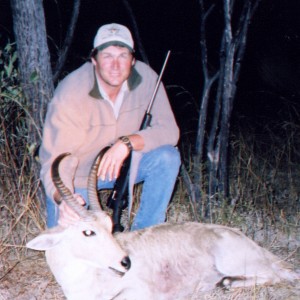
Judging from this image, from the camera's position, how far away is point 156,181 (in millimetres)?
5203

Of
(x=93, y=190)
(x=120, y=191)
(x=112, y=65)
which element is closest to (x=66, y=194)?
(x=93, y=190)

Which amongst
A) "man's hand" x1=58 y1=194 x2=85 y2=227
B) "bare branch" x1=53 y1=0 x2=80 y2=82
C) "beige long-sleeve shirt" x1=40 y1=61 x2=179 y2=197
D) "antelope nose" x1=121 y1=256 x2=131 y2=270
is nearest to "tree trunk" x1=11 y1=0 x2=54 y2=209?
"bare branch" x1=53 y1=0 x2=80 y2=82

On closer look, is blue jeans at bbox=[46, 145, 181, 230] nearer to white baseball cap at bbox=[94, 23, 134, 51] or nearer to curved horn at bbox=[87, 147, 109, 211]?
curved horn at bbox=[87, 147, 109, 211]

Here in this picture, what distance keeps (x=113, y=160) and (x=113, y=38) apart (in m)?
1.04

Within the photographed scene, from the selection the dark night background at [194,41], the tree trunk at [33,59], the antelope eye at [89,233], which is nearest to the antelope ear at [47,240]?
the antelope eye at [89,233]

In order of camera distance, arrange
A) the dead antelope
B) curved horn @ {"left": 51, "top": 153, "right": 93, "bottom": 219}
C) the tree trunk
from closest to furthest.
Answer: curved horn @ {"left": 51, "top": 153, "right": 93, "bottom": 219} → the dead antelope → the tree trunk

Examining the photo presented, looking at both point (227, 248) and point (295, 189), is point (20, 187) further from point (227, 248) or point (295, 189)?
point (295, 189)

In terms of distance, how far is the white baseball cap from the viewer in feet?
15.6

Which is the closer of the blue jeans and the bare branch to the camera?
the blue jeans

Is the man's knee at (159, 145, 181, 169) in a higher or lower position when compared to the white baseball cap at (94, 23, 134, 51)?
lower

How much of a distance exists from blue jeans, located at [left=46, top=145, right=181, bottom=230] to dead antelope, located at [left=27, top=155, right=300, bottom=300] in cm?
42

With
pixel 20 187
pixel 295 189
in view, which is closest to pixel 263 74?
pixel 295 189

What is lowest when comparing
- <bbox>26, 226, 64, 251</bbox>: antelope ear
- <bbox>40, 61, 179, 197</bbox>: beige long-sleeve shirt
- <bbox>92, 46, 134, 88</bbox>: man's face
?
<bbox>26, 226, 64, 251</bbox>: antelope ear

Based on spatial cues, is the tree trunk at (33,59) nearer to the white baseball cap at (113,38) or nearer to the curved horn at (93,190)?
the white baseball cap at (113,38)
